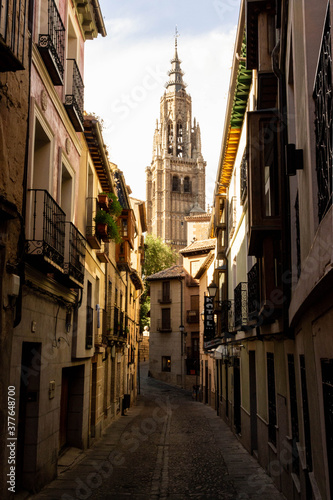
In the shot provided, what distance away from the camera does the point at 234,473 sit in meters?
11.9

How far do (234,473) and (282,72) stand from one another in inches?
327

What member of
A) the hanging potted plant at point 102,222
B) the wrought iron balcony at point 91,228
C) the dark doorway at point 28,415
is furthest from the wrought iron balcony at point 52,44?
the hanging potted plant at point 102,222

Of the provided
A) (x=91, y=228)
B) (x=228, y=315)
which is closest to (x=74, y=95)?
(x=91, y=228)

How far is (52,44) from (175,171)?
10422cm

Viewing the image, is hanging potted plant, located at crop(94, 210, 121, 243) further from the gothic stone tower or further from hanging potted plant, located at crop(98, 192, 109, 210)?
the gothic stone tower

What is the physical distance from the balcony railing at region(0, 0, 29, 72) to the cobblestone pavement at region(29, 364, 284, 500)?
675 cm

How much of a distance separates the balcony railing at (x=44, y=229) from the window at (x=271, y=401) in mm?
4917

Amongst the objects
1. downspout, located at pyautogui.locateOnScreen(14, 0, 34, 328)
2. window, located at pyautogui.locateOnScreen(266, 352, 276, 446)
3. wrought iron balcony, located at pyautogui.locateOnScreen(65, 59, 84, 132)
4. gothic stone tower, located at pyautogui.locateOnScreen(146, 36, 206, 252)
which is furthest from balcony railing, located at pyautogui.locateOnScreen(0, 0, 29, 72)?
gothic stone tower, located at pyautogui.locateOnScreen(146, 36, 206, 252)

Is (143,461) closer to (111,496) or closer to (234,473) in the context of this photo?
(234,473)

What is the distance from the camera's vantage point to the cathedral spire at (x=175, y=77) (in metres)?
118

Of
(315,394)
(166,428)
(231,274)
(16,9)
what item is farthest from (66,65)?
(166,428)

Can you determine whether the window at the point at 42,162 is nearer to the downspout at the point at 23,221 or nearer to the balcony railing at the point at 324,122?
the downspout at the point at 23,221

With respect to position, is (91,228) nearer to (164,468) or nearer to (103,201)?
(103,201)

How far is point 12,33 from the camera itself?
23.1ft
